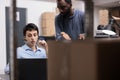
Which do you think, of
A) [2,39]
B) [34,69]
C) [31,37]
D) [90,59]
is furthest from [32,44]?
[2,39]

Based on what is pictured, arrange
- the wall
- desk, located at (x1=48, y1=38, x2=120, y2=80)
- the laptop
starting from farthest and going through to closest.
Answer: the wall, the laptop, desk, located at (x1=48, y1=38, x2=120, y2=80)

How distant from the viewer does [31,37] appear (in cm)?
238

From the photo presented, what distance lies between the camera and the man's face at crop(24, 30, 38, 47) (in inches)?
93.7

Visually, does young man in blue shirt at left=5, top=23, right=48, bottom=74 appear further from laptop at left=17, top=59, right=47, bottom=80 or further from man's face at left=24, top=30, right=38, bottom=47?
laptop at left=17, top=59, right=47, bottom=80

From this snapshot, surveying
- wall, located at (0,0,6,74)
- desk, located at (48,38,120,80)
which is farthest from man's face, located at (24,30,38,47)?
wall, located at (0,0,6,74)

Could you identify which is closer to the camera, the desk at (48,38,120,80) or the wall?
the desk at (48,38,120,80)

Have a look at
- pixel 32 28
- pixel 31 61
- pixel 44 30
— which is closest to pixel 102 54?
pixel 31 61

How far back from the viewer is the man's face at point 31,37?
2.38 meters

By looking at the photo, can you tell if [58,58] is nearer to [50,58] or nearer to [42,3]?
[50,58]

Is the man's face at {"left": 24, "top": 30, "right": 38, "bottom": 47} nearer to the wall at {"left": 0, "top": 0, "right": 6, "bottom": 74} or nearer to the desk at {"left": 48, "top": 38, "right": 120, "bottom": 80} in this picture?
the desk at {"left": 48, "top": 38, "right": 120, "bottom": 80}

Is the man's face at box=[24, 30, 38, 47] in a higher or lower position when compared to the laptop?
higher

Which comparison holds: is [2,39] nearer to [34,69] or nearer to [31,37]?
[31,37]

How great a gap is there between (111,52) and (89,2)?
0.46 metres

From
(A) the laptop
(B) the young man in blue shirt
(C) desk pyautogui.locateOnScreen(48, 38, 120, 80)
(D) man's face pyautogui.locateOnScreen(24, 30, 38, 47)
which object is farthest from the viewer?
(D) man's face pyautogui.locateOnScreen(24, 30, 38, 47)
